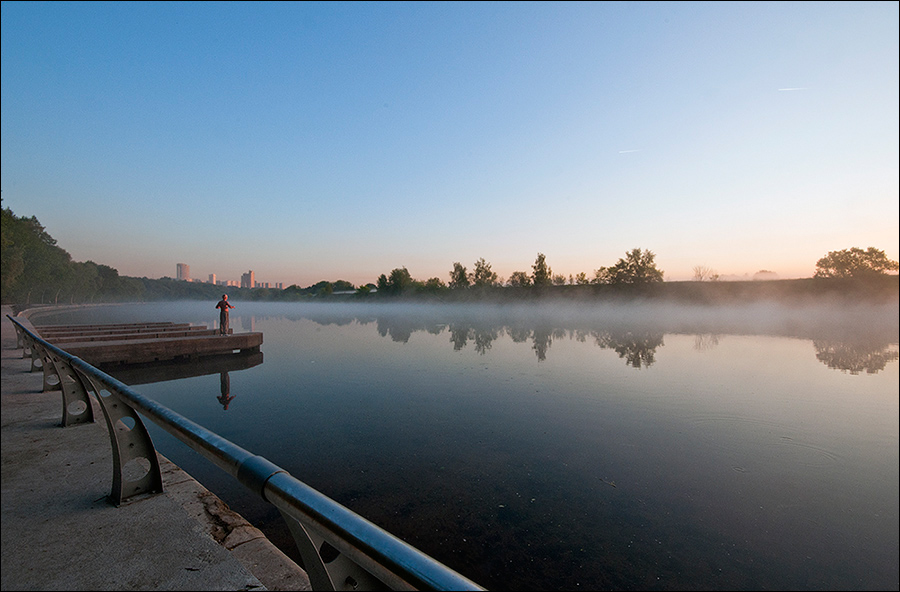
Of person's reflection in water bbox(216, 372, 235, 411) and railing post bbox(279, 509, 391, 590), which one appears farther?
person's reflection in water bbox(216, 372, 235, 411)

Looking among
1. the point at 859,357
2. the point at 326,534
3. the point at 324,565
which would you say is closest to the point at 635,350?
the point at 859,357

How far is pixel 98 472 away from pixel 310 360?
43.2 ft

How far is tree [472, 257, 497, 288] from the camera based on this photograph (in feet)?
345

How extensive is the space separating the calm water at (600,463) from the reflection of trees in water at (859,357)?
0.71 ft

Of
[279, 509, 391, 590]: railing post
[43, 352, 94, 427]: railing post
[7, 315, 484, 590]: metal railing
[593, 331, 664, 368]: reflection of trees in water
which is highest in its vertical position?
[7, 315, 484, 590]: metal railing

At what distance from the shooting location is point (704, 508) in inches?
196

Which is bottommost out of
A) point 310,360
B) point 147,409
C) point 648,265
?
point 310,360

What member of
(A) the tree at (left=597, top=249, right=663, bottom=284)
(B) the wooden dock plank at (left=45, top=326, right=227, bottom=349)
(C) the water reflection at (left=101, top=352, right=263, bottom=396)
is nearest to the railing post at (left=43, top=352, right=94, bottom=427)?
(C) the water reflection at (left=101, top=352, right=263, bottom=396)

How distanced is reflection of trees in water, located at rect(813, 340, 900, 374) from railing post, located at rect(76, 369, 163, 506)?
17674mm

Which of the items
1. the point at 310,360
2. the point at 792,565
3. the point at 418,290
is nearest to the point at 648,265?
the point at 418,290

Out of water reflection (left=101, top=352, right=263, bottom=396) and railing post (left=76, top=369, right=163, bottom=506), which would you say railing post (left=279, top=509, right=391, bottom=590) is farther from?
water reflection (left=101, top=352, right=263, bottom=396)

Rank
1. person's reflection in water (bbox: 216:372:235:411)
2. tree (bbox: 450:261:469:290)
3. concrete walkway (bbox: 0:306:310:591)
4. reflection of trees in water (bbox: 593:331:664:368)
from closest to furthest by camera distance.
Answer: concrete walkway (bbox: 0:306:310:591) < person's reflection in water (bbox: 216:372:235:411) < reflection of trees in water (bbox: 593:331:664:368) < tree (bbox: 450:261:469:290)

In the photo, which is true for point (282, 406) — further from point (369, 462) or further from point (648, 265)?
point (648, 265)

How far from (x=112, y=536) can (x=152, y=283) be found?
216118 millimetres
